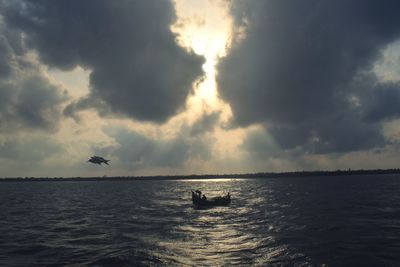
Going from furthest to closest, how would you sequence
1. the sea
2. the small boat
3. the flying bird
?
the small boat < the flying bird < the sea

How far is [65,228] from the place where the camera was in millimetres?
42438

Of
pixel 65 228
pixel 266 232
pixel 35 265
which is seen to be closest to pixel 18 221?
pixel 65 228

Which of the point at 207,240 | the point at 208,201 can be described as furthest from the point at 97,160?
the point at 208,201

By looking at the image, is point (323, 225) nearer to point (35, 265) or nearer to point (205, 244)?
point (205, 244)

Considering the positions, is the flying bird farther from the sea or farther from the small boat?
the small boat

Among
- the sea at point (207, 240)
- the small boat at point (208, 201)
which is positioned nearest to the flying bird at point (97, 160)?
the sea at point (207, 240)

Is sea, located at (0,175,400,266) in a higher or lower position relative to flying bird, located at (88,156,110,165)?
lower

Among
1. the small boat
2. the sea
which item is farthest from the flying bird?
the small boat

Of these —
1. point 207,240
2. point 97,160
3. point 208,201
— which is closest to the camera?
point 207,240

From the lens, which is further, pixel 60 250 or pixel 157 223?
pixel 157 223

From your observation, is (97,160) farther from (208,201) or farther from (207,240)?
(208,201)

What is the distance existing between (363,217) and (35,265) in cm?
3650

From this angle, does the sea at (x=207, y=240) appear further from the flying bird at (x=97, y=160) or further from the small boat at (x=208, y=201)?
the small boat at (x=208, y=201)

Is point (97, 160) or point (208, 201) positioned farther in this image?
point (208, 201)
